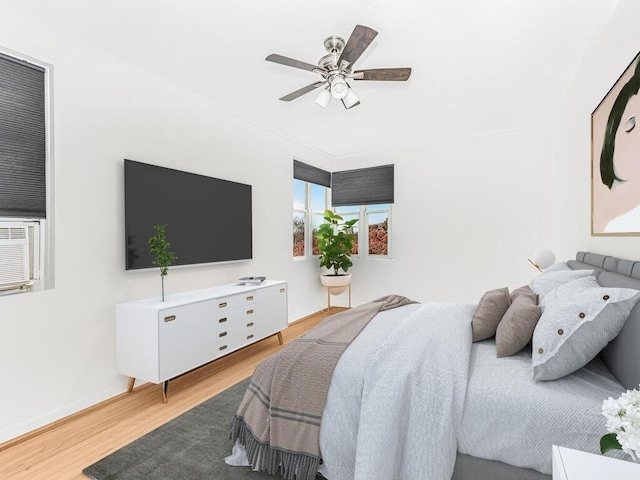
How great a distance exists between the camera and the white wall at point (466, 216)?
14.3 feet

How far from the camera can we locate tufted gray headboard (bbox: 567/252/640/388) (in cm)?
120

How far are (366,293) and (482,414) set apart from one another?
4.25 metres

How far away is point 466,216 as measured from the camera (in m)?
4.73

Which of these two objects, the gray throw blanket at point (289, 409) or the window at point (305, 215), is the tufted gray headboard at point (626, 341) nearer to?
the gray throw blanket at point (289, 409)

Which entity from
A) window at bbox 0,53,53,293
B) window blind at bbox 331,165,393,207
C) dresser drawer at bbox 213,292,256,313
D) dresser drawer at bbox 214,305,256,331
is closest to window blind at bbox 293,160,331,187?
window blind at bbox 331,165,393,207

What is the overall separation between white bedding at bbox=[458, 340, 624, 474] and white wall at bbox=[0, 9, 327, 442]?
2.54 metres

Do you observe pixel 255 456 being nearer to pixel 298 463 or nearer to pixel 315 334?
pixel 298 463

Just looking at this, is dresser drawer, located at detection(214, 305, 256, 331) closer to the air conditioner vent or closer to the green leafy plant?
the air conditioner vent

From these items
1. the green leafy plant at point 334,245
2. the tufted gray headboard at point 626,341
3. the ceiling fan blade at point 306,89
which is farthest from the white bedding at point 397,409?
the green leafy plant at point 334,245

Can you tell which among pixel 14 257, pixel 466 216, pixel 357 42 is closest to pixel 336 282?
pixel 466 216

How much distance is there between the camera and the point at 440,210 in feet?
16.1

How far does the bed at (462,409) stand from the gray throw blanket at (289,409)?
0.05 meters

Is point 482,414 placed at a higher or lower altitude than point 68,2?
lower

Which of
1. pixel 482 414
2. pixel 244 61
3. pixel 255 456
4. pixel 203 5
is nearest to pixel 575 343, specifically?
pixel 482 414
